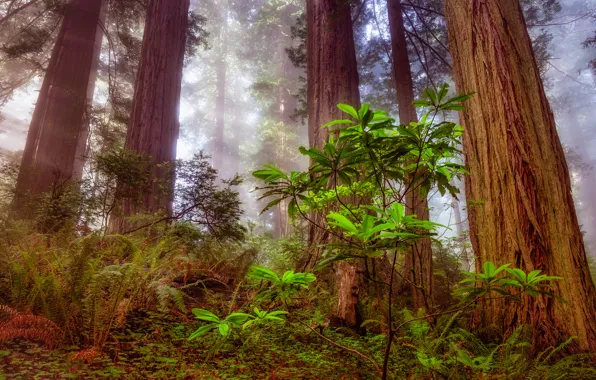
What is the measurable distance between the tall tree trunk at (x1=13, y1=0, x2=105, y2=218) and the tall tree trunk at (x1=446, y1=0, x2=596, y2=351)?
25.1ft

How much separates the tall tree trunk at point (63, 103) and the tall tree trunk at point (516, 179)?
765cm

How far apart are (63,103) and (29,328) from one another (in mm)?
7374

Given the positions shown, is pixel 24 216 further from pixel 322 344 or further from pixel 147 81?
pixel 322 344

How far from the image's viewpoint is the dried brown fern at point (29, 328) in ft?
5.85

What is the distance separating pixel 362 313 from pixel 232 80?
40739 millimetres

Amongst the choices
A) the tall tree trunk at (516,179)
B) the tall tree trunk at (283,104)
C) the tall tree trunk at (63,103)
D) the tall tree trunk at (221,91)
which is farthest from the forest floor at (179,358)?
the tall tree trunk at (221,91)

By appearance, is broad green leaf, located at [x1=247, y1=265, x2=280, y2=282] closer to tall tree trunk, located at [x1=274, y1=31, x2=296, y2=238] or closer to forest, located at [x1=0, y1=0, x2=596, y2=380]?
forest, located at [x1=0, y1=0, x2=596, y2=380]

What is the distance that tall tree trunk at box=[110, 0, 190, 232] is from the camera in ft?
16.7

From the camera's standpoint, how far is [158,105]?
5.88 metres

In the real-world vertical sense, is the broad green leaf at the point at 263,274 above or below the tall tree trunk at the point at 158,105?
below

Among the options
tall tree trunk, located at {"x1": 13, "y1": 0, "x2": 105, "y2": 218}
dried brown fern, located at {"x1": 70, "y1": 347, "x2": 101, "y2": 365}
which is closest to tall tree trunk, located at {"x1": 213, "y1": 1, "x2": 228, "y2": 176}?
tall tree trunk, located at {"x1": 13, "y1": 0, "x2": 105, "y2": 218}

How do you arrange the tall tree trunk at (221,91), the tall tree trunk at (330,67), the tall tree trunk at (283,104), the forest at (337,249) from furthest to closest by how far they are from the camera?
the tall tree trunk at (221,91), the tall tree trunk at (283,104), the tall tree trunk at (330,67), the forest at (337,249)

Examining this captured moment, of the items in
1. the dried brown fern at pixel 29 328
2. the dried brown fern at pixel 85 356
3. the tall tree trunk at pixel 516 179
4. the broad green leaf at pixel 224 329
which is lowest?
the dried brown fern at pixel 85 356

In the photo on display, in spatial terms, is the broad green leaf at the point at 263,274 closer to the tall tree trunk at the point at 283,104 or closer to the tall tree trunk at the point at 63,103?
the tall tree trunk at the point at 63,103
